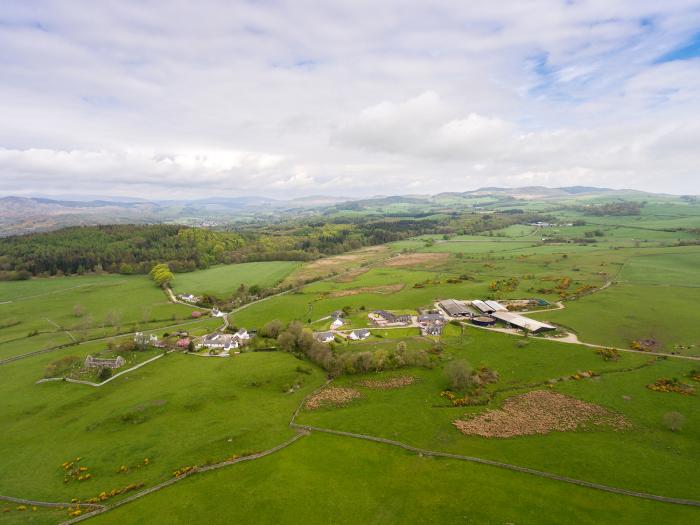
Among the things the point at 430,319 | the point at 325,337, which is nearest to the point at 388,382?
the point at 325,337

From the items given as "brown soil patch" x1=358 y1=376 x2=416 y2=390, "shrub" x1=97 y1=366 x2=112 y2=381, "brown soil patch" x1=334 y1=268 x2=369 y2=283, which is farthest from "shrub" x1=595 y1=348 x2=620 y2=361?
"shrub" x1=97 y1=366 x2=112 y2=381

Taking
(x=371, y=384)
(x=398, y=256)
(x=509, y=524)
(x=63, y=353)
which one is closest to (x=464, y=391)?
(x=371, y=384)

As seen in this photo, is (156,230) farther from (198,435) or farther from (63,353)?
(198,435)

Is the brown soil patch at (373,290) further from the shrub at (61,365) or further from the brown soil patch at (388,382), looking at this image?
the shrub at (61,365)

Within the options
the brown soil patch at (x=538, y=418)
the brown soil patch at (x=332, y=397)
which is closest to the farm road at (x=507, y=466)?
the brown soil patch at (x=538, y=418)

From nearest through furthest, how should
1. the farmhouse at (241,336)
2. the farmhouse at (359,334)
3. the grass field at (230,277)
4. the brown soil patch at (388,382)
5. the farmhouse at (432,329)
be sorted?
the brown soil patch at (388,382)
the farmhouse at (359,334)
the farmhouse at (432,329)
the farmhouse at (241,336)
the grass field at (230,277)

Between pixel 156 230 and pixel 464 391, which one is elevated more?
pixel 156 230
